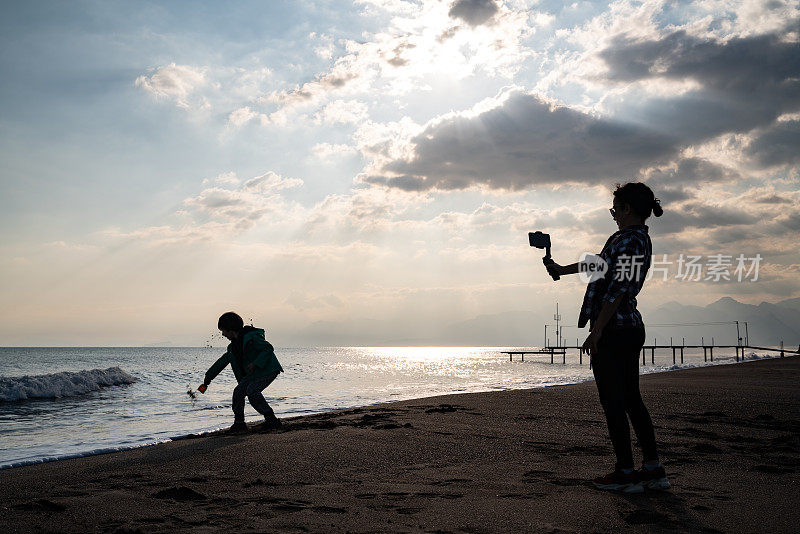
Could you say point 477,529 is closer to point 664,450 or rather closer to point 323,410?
point 664,450

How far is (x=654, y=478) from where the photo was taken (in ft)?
12.3

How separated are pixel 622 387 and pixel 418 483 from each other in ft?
5.31

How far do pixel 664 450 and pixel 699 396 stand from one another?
6.45 m

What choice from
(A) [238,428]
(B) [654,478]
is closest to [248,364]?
(A) [238,428]

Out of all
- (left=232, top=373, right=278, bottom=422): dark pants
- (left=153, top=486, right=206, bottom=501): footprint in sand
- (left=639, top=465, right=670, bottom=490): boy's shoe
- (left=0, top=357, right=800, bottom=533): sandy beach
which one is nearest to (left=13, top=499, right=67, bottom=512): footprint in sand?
(left=0, top=357, right=800, bottom=533): sandy beach

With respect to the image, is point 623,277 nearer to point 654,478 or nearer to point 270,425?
point 654,478

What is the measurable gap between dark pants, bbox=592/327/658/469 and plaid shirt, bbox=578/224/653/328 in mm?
108

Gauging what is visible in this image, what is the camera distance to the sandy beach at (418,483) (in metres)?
3.03

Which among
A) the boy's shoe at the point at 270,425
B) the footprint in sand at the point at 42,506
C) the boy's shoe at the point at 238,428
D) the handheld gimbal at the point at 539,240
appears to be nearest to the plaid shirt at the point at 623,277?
the handheld gimbal at the point at 539,240

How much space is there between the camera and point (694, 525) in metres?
2.91

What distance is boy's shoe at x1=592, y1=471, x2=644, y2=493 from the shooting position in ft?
12.0

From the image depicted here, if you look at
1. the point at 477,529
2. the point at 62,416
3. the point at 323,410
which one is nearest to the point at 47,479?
the point at 477,529

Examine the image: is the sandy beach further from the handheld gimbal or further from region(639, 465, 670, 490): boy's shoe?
the handheld gimbal

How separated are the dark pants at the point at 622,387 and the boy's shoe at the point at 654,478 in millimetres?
79
